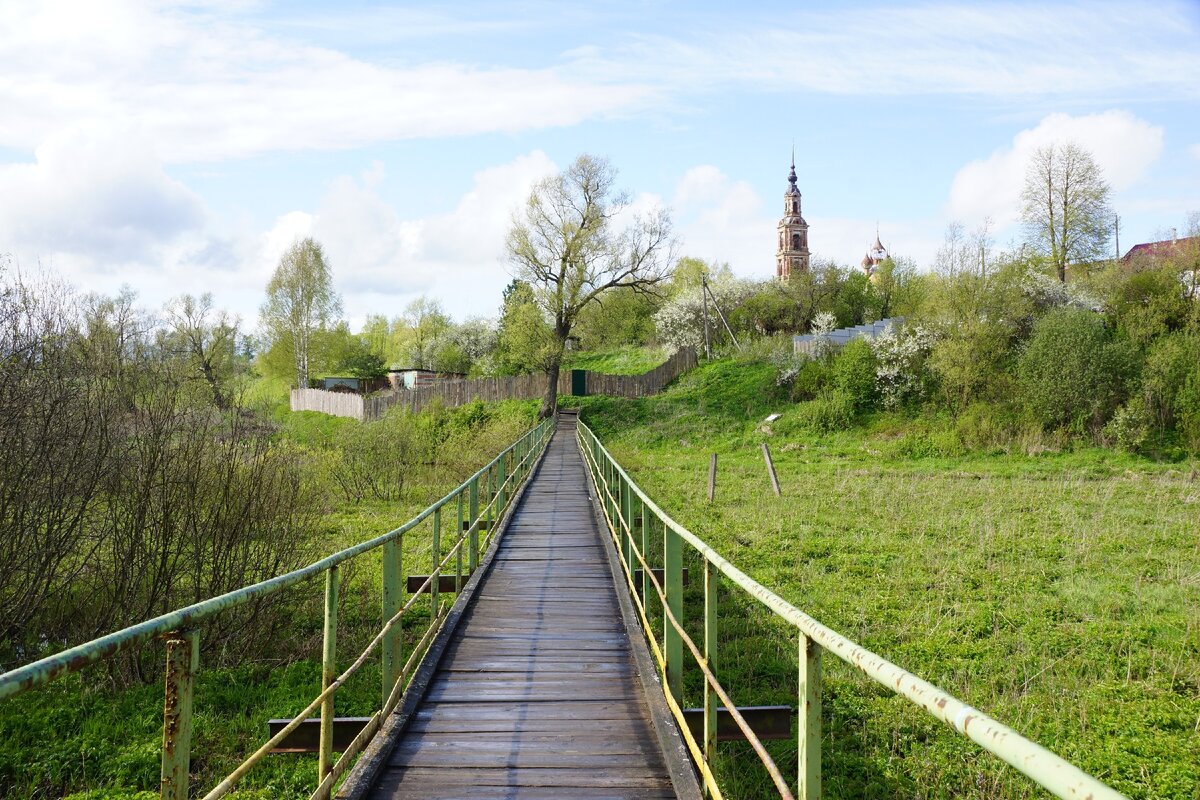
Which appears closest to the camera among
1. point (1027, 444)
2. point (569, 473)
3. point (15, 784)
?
point (15, 784)

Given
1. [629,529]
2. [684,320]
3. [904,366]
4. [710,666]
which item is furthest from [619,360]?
[710,666]

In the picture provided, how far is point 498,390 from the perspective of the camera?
136ft

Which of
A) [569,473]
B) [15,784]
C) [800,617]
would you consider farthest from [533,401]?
[800,617]

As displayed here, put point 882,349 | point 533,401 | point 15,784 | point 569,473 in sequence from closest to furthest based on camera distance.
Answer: point 15,784 → point 569,473 → point 882,349 → point 533,401

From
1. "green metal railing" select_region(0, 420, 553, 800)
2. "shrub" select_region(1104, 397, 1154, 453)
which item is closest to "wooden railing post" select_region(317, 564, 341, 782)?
"green metal railing" select_region(0, 420, 553, 800)

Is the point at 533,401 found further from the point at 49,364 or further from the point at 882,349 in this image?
the point at 49,364

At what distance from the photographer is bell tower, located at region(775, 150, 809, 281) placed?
90.6 meters

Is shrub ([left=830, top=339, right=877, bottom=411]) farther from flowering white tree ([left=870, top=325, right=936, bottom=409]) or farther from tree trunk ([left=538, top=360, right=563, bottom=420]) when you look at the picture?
tree trunk ([left=538, top=360, right=563, bottom=420])

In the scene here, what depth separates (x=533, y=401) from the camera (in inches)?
1587

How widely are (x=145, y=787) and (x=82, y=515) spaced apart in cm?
349

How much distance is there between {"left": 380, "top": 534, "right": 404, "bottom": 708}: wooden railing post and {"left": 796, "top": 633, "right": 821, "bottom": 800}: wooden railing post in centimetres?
300

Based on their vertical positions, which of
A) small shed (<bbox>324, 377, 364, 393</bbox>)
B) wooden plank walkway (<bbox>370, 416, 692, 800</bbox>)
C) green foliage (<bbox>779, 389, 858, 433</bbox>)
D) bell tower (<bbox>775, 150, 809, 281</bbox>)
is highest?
bell tower (<bbox>775, 150, 809, 281</bbox>)

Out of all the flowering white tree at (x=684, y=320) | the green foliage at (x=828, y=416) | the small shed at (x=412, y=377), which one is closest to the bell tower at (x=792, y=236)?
the flowering white tree at (x=684, y=320)

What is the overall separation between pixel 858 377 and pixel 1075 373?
7571 millimetres
